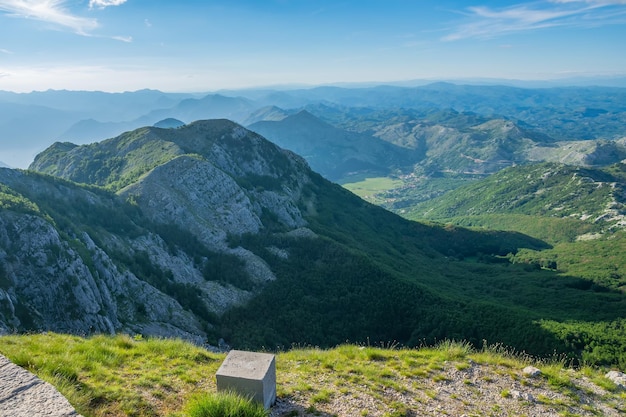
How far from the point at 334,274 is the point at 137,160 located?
84.4 meters

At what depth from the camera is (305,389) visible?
16922mm

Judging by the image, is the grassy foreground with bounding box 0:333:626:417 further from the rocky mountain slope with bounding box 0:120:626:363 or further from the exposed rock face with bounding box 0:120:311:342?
the rocky mountain slope with bounding box 0:120:626:363

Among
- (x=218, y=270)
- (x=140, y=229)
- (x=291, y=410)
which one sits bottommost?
(x=218, y=270)

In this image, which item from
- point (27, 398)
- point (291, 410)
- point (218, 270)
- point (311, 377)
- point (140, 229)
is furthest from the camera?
point (218, 270)

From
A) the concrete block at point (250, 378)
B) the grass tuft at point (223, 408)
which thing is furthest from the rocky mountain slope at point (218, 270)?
the grass tuft at point (223, 408)

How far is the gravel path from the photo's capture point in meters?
10.6

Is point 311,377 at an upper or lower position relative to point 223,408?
lower

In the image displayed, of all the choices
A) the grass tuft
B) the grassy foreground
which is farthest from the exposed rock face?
the grass tuft

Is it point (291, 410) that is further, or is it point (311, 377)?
point (311, 377)

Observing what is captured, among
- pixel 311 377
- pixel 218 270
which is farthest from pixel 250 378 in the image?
pixel 218 270

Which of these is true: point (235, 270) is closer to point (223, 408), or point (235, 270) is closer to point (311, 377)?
point (311, 377)

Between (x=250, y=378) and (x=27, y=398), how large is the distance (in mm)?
6835

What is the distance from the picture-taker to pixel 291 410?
15047mm

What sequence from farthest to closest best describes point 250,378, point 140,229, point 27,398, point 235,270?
point 235,270 < point 140,229 < point 250,378 < point 27,398
